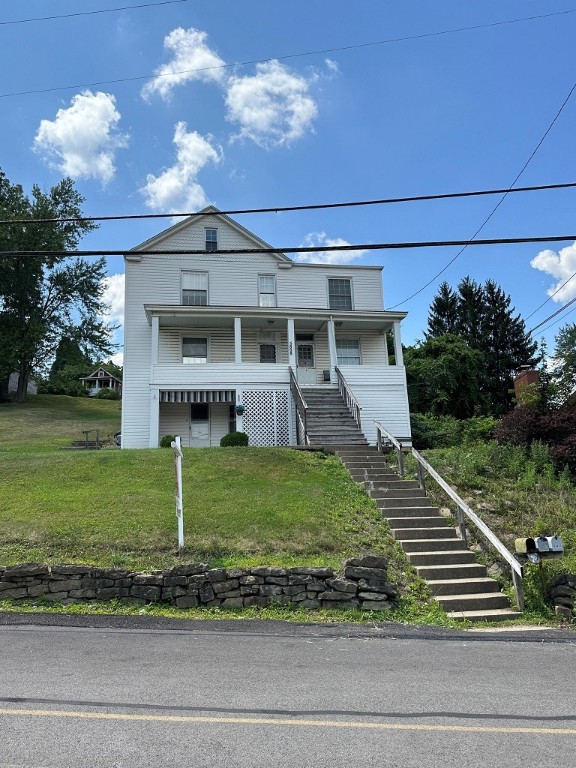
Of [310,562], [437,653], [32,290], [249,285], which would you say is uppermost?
[32,290]

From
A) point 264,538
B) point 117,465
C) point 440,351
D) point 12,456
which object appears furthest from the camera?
point 440,351

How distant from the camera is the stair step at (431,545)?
937 cm

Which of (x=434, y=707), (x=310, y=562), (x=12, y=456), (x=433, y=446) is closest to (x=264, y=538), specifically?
(x=310, y=562)

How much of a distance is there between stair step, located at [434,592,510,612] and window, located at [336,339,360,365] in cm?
1476

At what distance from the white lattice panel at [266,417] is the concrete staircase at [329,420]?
1.04 metres

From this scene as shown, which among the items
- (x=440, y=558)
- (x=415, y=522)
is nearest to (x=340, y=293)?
(x=415, y=522)

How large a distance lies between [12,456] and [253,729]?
13.2 metres

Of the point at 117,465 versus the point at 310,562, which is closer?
the point at 310,562

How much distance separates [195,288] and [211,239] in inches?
112

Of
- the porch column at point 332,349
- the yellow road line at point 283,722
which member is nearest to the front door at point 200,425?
the porch column at point 332,349

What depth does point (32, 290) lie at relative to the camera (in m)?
40.0

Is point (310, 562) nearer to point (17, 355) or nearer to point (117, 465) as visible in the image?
point (117, 465)

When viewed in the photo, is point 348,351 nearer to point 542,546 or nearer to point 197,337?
point 197,337

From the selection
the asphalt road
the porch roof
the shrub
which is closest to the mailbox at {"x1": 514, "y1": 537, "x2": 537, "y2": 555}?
the asphalt road
